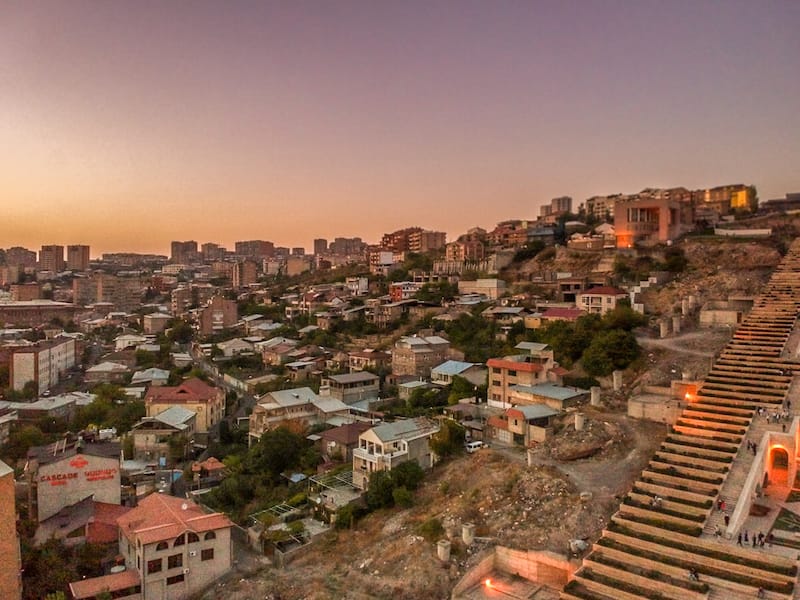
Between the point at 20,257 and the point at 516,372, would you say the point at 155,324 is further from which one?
the point at 20,257

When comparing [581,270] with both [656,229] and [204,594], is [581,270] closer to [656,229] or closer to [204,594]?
[656,229]

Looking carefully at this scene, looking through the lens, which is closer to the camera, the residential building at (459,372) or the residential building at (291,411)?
the residential building at (291,411)

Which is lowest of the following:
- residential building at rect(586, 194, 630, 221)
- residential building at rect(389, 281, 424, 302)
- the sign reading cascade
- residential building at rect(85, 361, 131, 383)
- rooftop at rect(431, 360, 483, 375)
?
residential building at rect(85, 361, 131, 383)

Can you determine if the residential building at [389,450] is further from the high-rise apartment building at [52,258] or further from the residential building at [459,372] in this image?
the high-rise apartment building at [52,258]

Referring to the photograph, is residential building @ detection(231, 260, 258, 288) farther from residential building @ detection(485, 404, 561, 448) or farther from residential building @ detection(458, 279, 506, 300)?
residential building @ detection(485, 404, 561, 448)

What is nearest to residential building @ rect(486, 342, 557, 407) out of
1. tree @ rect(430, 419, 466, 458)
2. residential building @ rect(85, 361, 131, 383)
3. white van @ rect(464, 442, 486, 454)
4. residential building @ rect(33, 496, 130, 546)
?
white van @ rect(464, 442, 486, 454)

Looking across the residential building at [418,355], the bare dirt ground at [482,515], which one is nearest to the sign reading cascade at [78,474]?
the bare dirt ground at [482,515]
